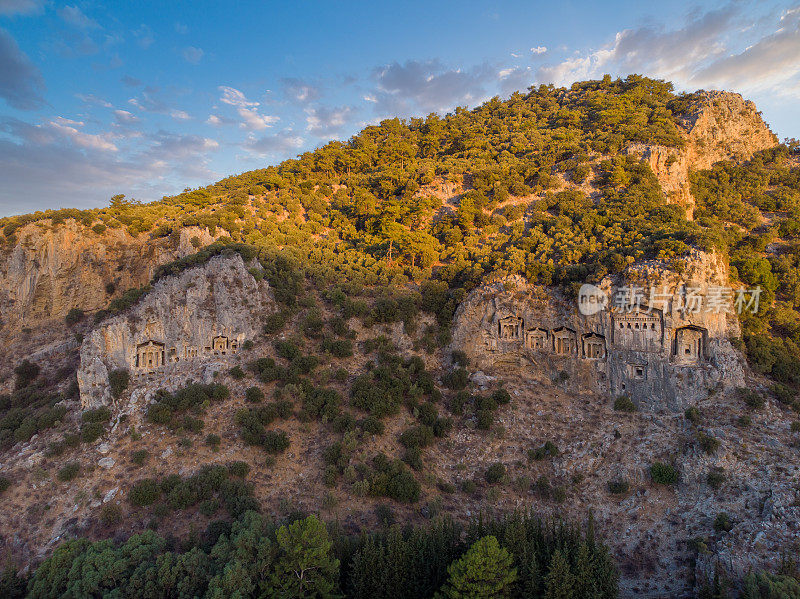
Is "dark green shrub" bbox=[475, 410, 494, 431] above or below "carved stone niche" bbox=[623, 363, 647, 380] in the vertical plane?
below

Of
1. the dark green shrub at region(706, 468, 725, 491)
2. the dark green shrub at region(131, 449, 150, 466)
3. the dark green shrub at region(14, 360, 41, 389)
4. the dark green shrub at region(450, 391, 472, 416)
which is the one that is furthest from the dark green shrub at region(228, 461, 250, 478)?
the dark green shrub at region(706, 468, 725, 491)

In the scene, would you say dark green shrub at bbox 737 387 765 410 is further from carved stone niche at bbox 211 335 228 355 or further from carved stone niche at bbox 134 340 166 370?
carved stone niche at bbox 134 340 166 370

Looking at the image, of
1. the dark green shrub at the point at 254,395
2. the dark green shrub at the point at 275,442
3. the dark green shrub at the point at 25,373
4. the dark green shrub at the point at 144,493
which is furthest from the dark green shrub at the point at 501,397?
the dark green shrub at the point at 25,373

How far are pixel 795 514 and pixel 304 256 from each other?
39.0m

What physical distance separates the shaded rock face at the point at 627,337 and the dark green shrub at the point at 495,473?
765cm

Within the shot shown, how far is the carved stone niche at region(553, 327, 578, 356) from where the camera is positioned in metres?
29.9

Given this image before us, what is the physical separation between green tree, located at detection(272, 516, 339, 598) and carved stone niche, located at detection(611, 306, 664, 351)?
23.0 metres

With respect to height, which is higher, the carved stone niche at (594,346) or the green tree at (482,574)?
the carved stone niche at (594,346)

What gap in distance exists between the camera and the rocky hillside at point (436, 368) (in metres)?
22.8

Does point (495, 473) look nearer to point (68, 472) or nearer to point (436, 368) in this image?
point (436, 368)

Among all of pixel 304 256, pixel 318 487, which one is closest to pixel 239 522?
pixel 318 487

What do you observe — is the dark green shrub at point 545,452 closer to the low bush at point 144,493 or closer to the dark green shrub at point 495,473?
the dark green shrub at point 495,473

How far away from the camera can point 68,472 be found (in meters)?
23.6

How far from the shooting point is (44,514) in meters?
22.3
